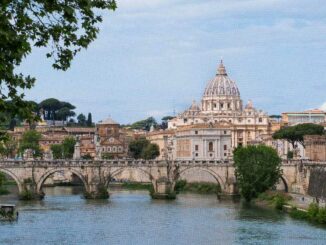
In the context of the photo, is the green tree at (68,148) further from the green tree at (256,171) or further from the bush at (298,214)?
the bush at (298,214)

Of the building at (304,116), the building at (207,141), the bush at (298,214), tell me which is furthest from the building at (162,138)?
the bush at (298,214)

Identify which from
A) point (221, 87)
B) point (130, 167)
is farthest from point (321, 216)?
point (221, 87)

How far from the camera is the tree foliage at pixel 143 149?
98625mm

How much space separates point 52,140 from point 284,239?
252ft

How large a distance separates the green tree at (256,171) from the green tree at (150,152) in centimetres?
4469

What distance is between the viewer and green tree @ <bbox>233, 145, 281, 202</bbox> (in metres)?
50.7

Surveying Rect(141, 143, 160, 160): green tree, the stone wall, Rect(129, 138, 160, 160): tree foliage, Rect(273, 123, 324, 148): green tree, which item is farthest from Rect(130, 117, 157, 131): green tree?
the stone wall

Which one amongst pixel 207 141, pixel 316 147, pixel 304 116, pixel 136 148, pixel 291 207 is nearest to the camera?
pixel 291 207

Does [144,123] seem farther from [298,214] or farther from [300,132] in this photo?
[298,214]

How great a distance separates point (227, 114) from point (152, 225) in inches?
3052

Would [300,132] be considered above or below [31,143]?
below

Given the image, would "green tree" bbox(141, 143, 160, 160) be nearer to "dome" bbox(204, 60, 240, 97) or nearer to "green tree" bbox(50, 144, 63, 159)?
"green tree" bbox(50, 144, 63, 159)

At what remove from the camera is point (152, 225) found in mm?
36844

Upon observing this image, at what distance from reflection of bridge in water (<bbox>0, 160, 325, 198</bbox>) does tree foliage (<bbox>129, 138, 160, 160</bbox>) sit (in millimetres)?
40728
